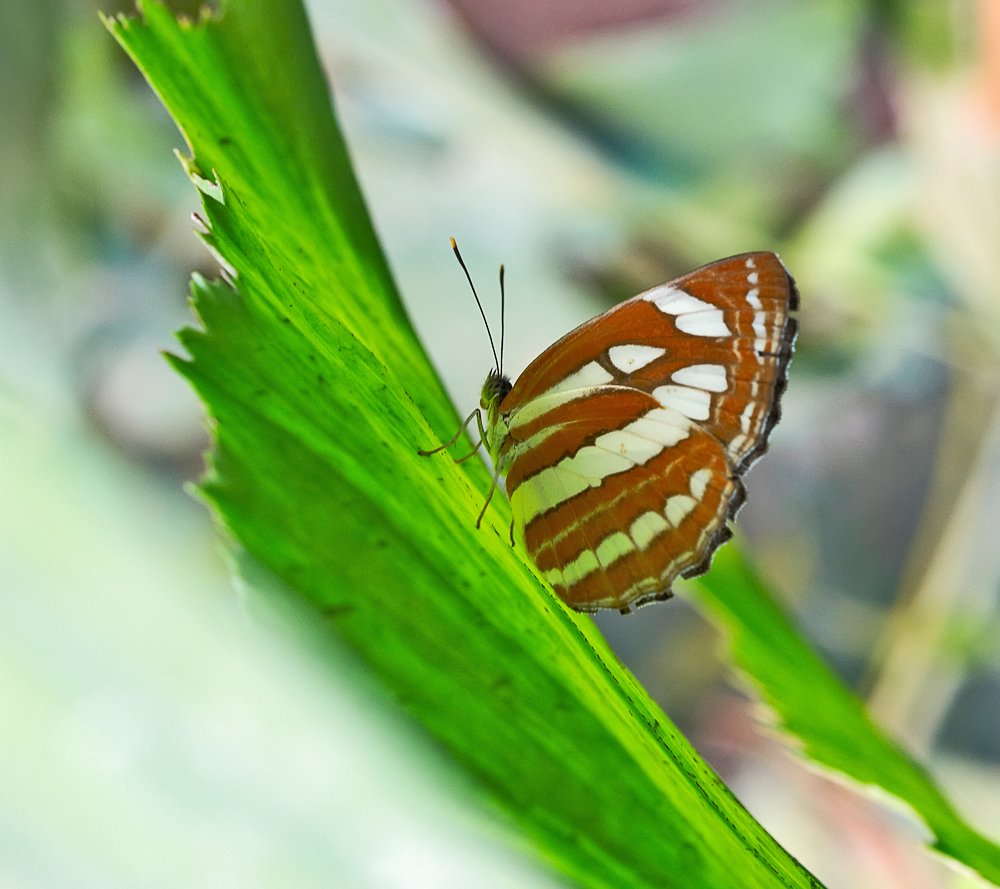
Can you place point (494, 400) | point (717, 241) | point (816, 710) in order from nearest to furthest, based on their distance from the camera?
1. point (816, 710)
2. point (494, 400)
3. point (717, 241)

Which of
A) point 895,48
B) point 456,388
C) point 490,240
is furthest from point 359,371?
point 895,48

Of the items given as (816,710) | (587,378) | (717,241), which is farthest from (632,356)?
(717,241)

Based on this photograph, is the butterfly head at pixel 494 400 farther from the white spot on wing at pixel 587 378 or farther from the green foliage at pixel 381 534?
the green foliage at pixel 381 534

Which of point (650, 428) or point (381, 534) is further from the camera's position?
point (650, 428)

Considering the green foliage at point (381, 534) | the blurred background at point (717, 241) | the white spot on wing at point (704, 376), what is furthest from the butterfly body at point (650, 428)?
the blurred background at point (717, 241)

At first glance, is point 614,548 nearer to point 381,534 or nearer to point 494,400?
point 494,400

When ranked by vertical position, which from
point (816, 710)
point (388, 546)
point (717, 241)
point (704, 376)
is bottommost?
point (388, 546)

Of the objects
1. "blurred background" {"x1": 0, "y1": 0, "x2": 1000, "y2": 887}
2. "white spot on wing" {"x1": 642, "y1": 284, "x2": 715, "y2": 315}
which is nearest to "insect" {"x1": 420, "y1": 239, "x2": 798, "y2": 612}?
"white spot on wing" {"x1": 642, "y1": 284, "x2": 715, "y2": 315}

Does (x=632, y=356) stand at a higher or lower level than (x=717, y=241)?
lower

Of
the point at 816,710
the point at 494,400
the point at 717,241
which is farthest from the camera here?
the point at 717,241
